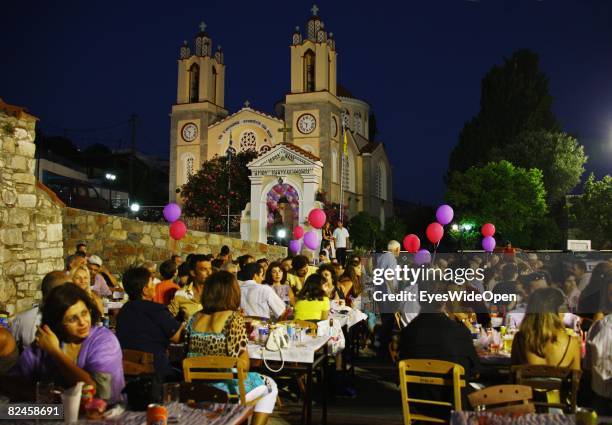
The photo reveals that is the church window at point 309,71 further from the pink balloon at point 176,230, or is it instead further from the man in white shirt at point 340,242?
the pink balloon at point 176,230

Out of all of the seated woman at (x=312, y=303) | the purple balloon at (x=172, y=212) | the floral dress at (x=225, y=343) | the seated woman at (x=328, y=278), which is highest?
the purple balloon at (x=172, y=212)

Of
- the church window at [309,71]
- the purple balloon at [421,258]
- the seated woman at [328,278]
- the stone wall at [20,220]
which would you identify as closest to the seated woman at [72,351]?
the seated woman at [328,278]

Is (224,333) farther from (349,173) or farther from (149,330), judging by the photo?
(349,173)

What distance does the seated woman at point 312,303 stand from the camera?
24.7ft

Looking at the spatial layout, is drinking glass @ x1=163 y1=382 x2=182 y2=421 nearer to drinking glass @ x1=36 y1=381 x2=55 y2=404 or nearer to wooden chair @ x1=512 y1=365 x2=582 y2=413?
drinking glass @ x1=36 y1=381 x2=55 y2=404

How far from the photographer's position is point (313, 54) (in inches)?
1401

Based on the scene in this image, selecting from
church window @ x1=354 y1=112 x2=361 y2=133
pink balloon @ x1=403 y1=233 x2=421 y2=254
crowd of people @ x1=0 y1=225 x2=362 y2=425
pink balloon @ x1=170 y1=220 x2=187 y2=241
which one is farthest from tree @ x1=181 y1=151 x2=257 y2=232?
crowd of people @ x1=0 y1=225 x2=362 y2=425

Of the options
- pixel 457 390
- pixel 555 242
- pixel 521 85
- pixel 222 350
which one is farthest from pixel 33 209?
pixel 521 85

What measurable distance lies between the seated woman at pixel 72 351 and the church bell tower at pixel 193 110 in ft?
113

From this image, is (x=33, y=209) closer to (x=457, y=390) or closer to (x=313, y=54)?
(x=457, y=390)

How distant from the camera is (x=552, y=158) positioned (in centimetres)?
4003

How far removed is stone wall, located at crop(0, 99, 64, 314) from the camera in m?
9.26

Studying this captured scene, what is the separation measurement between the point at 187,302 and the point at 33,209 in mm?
4613

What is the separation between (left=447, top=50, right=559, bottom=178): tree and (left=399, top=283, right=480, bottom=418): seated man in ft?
129
